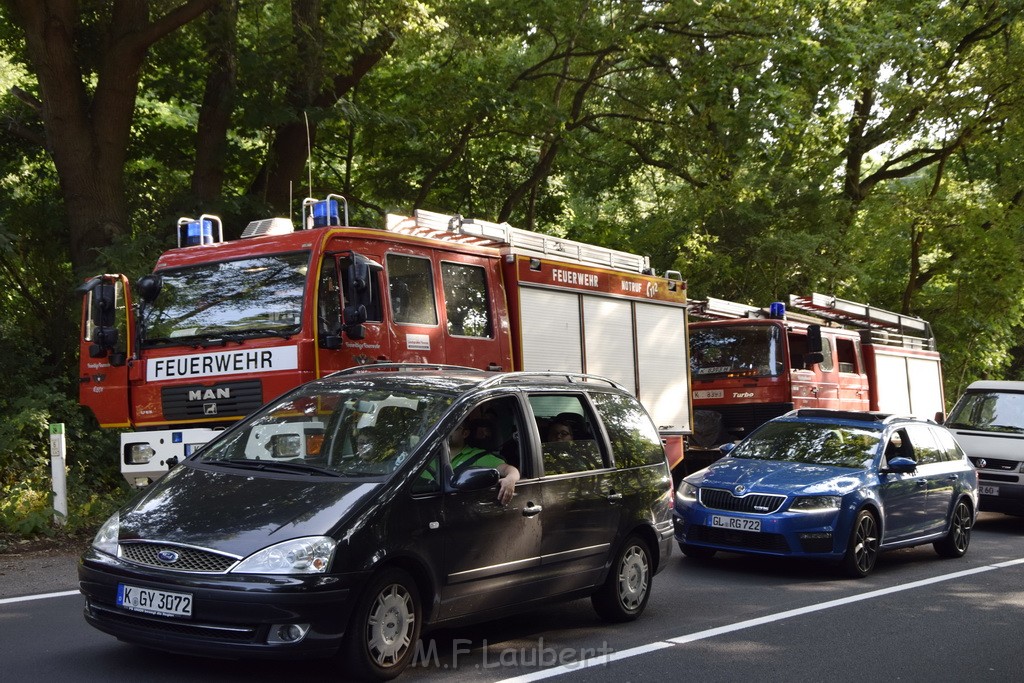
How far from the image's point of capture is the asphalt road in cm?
634

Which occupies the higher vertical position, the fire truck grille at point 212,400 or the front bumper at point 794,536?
the fire truck grille at point 212,400

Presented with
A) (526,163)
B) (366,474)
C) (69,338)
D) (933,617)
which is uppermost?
(526,163)

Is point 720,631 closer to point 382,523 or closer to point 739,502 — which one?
point 739,502

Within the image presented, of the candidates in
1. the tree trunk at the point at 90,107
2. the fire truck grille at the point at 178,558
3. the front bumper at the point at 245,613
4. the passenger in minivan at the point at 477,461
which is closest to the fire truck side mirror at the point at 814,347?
the tree trunk at the point at 90,107

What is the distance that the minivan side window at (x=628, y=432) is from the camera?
26.9 ft

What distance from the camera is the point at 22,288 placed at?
57.3 ft

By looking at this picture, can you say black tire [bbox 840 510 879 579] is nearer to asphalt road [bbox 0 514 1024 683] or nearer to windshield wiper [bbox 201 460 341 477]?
asphalt road [bbox 0 514 1024 683]

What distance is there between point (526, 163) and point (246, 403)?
13.8m

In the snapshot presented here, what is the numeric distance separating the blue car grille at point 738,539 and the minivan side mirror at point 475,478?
4559 millimetres

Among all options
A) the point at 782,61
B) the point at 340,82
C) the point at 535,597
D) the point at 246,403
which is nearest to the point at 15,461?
the point at 246,403

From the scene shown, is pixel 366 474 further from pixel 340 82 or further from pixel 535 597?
pixel 340 82

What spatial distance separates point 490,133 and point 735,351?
5990 mm

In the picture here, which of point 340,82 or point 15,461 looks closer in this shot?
point 15,461

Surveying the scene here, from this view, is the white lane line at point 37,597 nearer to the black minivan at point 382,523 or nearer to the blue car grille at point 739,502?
the black minivan at point 382,523
